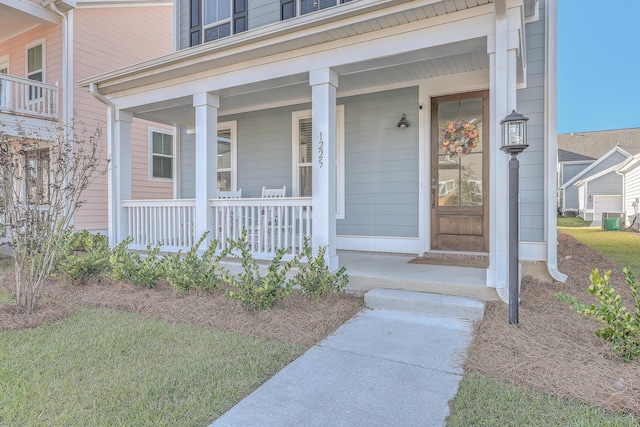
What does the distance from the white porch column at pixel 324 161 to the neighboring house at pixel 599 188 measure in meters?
18.9

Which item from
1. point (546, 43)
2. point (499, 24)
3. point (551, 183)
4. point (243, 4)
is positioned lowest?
point (551, 183)

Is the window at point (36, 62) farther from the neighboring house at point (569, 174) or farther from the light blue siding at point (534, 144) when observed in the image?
the neighboring house at point (569, 174)

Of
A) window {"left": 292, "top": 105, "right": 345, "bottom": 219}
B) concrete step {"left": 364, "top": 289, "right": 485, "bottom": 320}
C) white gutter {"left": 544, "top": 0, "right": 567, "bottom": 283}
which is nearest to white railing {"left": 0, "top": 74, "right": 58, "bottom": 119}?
window {"left": 292, "top": 105, "right": 345, "bottom": 219}

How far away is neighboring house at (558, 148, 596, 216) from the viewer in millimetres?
25375

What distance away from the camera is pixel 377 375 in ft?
7.91

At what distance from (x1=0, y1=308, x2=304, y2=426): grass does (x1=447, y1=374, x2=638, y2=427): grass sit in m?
1.16

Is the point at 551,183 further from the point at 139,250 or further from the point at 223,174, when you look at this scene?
the point at 139,250

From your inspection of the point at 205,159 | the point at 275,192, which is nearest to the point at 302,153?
the point at 275,192

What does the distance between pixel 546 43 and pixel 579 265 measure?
3.35m

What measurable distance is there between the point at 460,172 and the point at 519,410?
12.0 ft

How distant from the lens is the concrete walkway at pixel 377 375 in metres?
1.97

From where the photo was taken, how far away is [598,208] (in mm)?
18203

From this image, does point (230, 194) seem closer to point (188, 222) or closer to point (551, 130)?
point (188, 222)

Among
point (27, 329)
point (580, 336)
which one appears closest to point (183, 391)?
point (27, 329)
